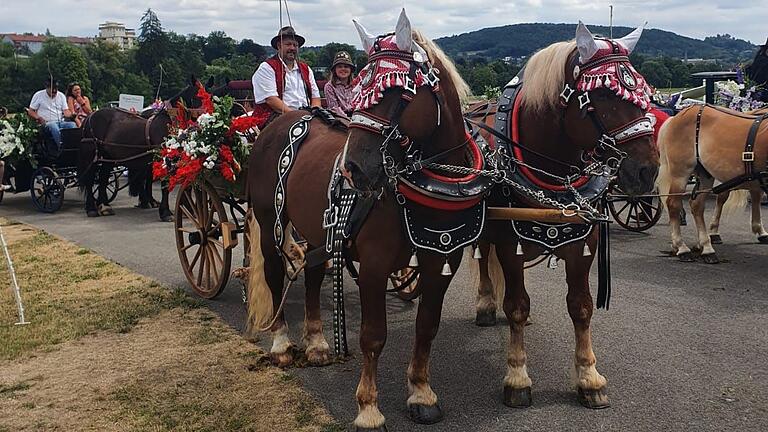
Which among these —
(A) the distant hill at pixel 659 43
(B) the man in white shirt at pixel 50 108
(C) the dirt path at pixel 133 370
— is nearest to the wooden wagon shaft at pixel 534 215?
(C) the dirt path at pixel 133 370

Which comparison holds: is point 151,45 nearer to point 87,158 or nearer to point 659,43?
point 87,158

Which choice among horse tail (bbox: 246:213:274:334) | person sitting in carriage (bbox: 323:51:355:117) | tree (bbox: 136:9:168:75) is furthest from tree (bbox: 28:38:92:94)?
horse tail (bbox: 246:213:274:334)

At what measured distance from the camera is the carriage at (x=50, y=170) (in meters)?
12.5

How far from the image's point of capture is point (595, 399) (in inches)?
157

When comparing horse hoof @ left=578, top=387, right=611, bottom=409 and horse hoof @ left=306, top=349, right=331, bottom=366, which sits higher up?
horse hoof @ left=578, top=387, right=611, bottom=409

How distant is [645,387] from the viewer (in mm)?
4230

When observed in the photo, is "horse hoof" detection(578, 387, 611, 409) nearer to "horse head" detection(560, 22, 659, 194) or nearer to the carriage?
"horse head" detection(560, 22, 659, 194)

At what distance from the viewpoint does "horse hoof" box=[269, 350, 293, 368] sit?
4.85 m

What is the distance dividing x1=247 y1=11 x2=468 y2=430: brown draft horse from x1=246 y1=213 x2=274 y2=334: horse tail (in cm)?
18

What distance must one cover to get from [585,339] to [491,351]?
3.45 ft

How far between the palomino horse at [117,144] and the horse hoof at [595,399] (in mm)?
8880

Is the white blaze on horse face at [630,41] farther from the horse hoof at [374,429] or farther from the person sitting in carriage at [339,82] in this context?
the person sitting in carriage at [339,82]

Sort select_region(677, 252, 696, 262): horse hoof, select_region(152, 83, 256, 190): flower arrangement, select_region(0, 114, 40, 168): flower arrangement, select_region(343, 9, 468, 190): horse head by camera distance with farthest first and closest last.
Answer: select_region(0, 114, 40, 168): flower arrangement → select_region(677, 252, 696, 262): horse hoof → select_region(152, 83, 256, 190): flower arrangement → select_region(343, 9, 468, 190): horse head

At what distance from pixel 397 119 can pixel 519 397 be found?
74.4 inches
